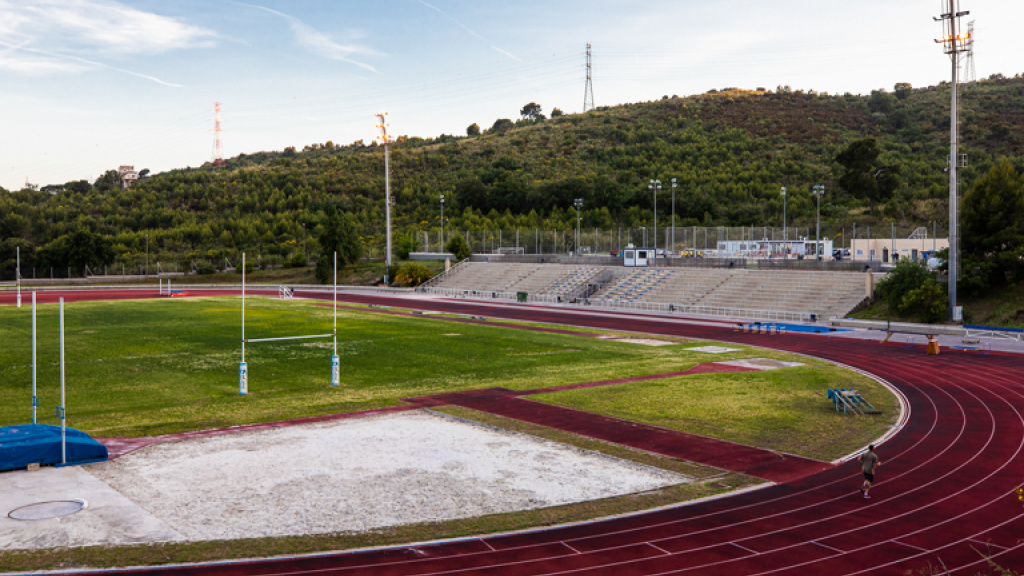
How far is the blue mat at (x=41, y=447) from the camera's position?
16.0 meters

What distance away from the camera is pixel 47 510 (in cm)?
1368

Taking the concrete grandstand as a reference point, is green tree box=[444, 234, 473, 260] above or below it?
above

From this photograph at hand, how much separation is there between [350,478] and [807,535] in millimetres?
9280

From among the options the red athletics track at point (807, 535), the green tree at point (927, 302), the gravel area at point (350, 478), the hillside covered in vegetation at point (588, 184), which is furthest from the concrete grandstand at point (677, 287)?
the gravel area at point (350, 478)

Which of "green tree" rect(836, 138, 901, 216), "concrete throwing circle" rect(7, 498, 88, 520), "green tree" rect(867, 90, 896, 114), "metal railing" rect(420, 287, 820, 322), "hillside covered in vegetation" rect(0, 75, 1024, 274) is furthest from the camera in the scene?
"green tree" rect(867, 90, 896, 114)

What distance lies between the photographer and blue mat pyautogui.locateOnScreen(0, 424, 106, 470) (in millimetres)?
16047

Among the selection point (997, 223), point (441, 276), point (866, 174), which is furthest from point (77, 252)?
point (866, 174)

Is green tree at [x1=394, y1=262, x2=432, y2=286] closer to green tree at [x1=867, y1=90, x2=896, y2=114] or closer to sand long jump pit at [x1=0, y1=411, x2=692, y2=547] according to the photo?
sand long jump pit at [x1=0, y1=411, x2=692, y2=547]

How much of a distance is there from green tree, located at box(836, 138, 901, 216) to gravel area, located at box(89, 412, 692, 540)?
296 ft

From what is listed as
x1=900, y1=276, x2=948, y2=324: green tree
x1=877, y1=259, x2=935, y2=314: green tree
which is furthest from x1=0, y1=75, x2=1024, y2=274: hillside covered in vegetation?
x1=900, y1=276, x2=948, y2=324: green tree

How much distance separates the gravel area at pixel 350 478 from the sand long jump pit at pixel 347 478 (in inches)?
0.9

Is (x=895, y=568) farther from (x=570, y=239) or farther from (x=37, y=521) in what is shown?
(x=570, y=239)

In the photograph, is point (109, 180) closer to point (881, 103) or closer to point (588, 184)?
point (588, 184)

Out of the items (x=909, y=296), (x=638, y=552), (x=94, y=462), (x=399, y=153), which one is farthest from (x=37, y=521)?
(x=399, y=153)
